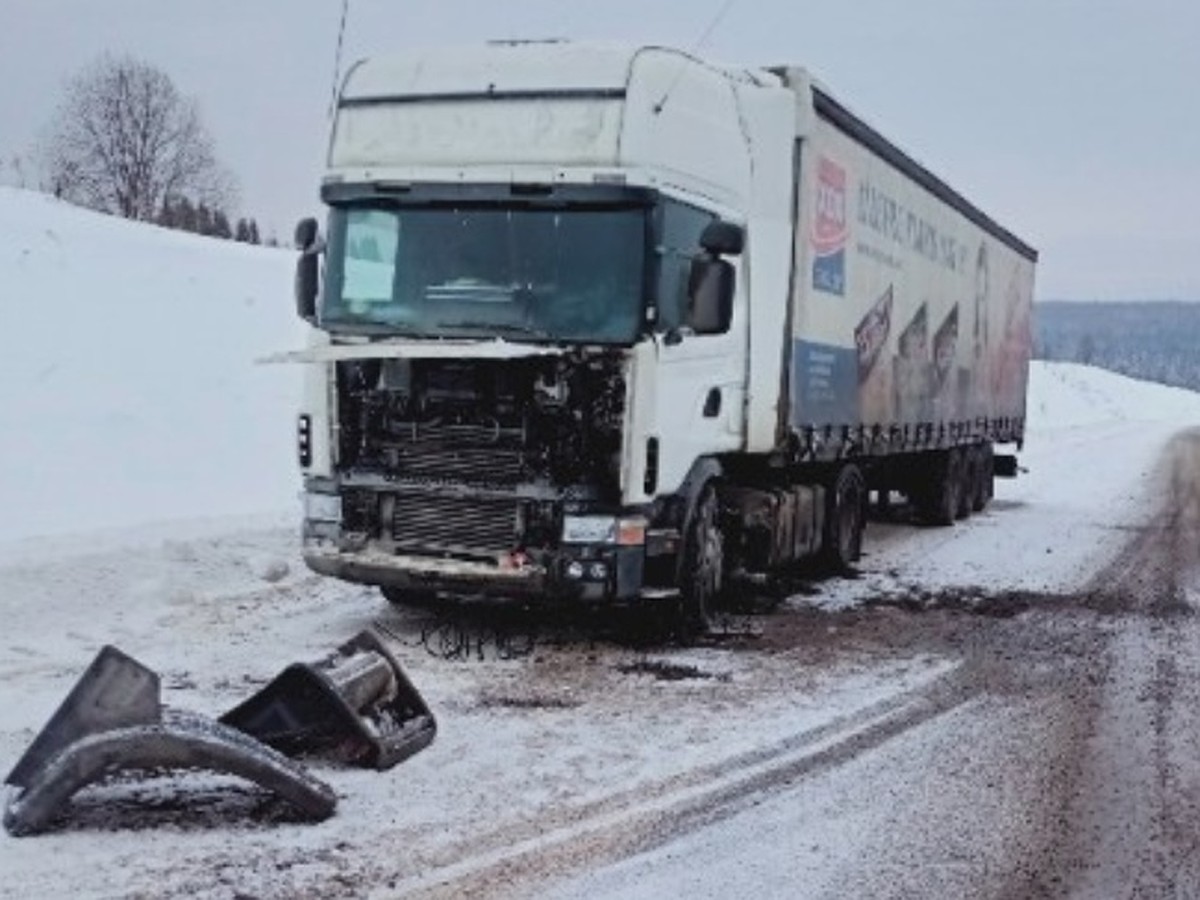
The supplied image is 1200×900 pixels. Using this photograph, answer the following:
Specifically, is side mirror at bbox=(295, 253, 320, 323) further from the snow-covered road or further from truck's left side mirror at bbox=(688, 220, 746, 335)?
truck's left side mirror at bbox=(688, 220, 746, 335)

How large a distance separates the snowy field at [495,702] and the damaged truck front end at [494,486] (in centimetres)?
54

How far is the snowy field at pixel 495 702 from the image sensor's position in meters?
5.11

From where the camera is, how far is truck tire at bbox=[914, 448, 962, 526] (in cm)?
1827

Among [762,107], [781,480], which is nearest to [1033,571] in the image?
[781,480]

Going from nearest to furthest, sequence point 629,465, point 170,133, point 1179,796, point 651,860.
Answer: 1. point 651,860
2. point 1179,796
3. point 629,465
4. point 170,133

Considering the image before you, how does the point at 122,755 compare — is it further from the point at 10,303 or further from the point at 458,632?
the point at 10,303

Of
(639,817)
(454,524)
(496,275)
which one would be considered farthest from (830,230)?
(639,817)

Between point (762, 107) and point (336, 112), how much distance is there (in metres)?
2.97

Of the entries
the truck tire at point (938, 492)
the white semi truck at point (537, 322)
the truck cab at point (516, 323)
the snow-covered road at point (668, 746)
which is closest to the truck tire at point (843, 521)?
the snow-covered road at point (668, 746)

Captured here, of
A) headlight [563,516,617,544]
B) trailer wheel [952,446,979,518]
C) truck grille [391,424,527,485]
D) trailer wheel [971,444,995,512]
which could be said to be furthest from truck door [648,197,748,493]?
trailer wheel [971,444,995,512]

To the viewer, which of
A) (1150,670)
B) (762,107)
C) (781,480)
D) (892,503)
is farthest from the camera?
(892,503)

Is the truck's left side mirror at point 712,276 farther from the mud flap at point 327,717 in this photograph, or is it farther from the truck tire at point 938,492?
the truck tire at point 938,492

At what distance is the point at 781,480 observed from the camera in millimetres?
11719

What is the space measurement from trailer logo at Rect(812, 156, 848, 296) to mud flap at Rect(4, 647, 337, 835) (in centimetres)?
701
